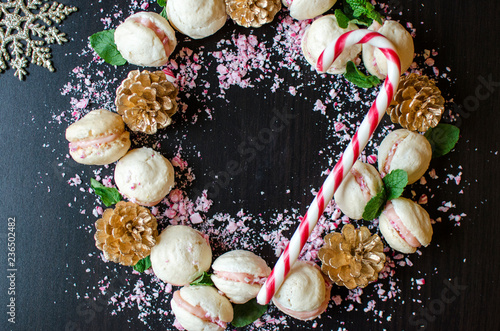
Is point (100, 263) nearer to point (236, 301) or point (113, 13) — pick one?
point (236, 301)

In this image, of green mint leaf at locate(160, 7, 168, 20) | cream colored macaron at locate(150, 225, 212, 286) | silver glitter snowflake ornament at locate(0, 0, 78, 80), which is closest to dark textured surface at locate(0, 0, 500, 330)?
silver glitter snowflake ornament at locate(0, 0, 78, 80)

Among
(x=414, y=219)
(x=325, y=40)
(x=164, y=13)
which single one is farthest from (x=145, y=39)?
(x=414, y=219)

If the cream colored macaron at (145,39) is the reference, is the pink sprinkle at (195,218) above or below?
below

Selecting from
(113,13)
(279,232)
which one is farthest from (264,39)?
(279,232)

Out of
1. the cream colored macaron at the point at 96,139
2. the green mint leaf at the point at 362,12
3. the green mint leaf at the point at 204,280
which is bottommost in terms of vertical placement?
the green mint leaf at the point at 204,280

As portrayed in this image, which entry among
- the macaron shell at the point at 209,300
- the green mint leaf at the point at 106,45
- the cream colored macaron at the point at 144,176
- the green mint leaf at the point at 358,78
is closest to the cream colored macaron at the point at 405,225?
the green mint leaf at the point at 358,78

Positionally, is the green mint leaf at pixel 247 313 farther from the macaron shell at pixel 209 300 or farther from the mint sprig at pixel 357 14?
the mint sprig at pixel 357 14
